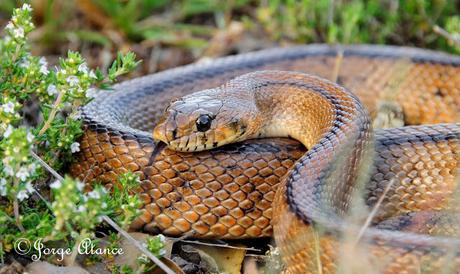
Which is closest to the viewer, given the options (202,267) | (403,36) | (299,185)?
(299,185)

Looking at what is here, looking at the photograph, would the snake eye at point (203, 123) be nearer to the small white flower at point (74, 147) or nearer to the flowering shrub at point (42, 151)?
the flowering shrub at point (42, 151)

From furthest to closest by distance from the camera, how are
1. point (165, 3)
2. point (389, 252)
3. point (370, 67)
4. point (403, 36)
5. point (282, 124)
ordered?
point (165, 3) → point (403, 36) → point (370, 67) → point (282, 124) → point (389, 252)

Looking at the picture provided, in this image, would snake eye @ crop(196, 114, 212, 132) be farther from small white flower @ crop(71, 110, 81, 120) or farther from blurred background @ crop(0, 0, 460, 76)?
blurred background @ crop(0, 0, 460, 76)

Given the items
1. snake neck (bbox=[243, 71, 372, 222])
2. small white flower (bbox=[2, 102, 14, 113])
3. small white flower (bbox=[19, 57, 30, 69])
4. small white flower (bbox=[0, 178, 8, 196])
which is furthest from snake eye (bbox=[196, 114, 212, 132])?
small white flower (bbox=[0, 178, 8, 196])

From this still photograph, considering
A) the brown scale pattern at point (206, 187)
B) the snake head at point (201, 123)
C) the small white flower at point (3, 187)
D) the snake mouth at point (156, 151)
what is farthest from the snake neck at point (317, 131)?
the small white flower at point (3, 187)

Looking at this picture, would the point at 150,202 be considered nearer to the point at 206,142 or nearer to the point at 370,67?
the point at 206,142

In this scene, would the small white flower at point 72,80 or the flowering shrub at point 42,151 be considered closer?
the flowering shrub at point 42,151

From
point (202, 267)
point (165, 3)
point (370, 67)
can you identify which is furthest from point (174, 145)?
point (165, 3)

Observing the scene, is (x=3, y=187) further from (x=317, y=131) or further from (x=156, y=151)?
(x=317, y=131)
